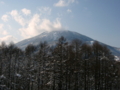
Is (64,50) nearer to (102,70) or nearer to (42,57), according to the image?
(42,57)

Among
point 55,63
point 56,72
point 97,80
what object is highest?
point 55,63

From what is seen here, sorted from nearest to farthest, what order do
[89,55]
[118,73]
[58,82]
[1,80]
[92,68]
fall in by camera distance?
1. [1,80]
2. [58,82]
3. [92,68]
4. [89,55]
5. [118,73]

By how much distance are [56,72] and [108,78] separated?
504 inches

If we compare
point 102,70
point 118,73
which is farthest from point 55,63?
point 118,73

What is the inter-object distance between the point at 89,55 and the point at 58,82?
9.85 meters

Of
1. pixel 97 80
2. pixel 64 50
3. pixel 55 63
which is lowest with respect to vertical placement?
pixel 97 80

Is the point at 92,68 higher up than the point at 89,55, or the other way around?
the point at 89,55

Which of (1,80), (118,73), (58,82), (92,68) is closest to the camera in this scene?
(1,80)

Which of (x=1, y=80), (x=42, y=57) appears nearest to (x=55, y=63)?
(x=42, y=57)

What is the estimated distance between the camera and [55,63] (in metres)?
23.8

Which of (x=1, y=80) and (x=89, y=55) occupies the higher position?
(x=89, y=55)

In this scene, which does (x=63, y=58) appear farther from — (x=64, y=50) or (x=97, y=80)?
(x=97, y=80)

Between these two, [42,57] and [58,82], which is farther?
[42,57]

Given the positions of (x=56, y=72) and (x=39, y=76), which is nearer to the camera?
(x=56, y=72)
